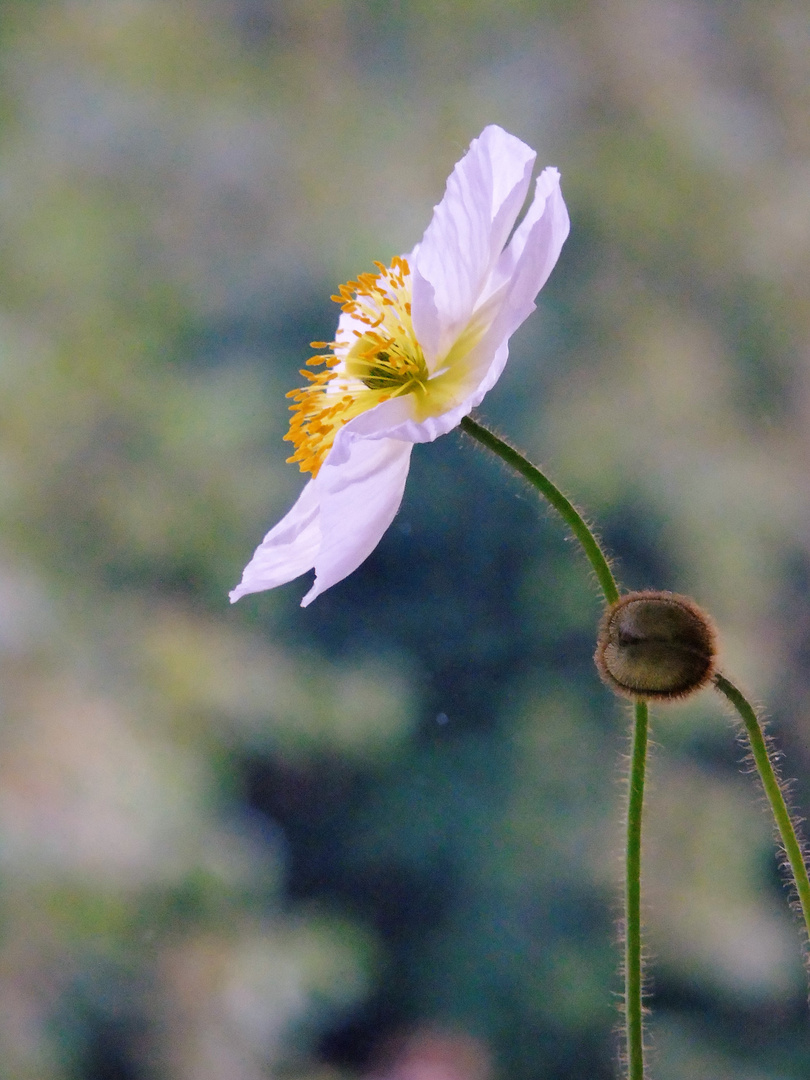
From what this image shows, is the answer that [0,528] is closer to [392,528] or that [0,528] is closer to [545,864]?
[392,528]

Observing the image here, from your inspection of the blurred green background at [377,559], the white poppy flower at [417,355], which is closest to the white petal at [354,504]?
the white poppy flower at [417,355]

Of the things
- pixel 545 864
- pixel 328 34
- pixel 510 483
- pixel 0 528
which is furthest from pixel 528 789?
pixel 328 34

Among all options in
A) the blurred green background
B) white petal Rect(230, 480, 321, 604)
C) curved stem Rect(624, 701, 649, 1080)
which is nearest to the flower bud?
curved stem Rect(624, 701, 649, 1080)

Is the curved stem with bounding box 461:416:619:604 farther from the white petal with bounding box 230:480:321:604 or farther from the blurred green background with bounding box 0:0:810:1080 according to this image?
the blurred green background with bounding box 0:0:810:1080

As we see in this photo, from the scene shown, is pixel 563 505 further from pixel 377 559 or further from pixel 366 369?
pixel 377 559

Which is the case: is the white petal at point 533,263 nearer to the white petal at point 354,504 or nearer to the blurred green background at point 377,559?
the white petal at point 354,504

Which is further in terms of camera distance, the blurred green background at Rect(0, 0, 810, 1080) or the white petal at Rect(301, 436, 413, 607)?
the blurred green background at Rect(0, 0, 810, 1080)
